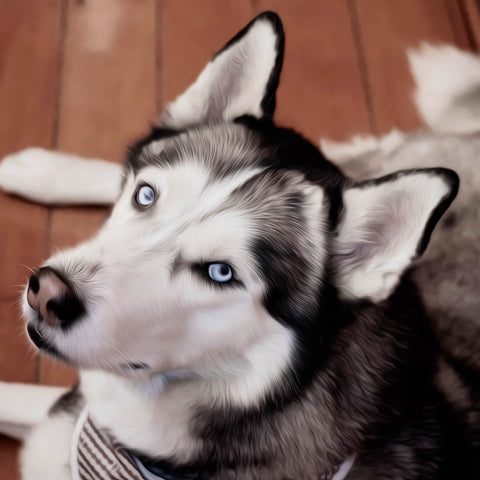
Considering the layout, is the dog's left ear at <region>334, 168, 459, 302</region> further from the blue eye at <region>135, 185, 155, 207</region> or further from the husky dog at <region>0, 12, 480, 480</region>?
the blue eye at <region>135, 185, 155, 207</region>

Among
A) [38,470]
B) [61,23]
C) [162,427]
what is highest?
[61,23]

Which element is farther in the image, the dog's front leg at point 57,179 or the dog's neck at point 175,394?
the dog's front leg at point 57,179

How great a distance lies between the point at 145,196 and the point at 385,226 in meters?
0.54

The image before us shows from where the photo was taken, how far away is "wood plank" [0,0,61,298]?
2398mm

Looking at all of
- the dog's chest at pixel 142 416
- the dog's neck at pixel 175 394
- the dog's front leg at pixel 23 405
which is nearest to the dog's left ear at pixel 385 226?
the dog's neck at pixel 175 394

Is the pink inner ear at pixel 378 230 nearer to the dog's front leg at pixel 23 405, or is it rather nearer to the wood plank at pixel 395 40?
the dog's front leg at pixel 23 405

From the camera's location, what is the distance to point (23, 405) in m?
2.00

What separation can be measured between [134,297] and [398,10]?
2.61 metres

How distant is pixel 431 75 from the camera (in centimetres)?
271

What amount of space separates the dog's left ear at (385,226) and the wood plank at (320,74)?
1507mm

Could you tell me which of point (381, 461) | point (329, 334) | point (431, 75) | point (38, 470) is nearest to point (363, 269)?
point (329, 334)

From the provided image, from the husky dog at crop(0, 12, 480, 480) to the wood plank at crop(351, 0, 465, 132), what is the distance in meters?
1.58

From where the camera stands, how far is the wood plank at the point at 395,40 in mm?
2975

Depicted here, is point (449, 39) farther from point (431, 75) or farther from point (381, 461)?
point (381, 461)
